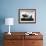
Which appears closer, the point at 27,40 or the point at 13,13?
the point at 27,40

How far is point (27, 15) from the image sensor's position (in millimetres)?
4613

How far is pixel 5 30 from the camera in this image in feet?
15.1

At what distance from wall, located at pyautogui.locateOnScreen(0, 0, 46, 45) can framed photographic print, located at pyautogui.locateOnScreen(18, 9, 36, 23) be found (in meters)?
0.14

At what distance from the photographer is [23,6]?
4.59 m

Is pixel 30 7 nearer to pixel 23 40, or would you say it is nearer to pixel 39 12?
pixel 39 12

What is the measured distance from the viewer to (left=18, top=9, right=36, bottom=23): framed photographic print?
460 cm

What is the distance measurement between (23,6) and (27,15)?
35 cm

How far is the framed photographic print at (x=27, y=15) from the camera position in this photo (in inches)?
181

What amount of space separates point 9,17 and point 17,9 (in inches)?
15.7

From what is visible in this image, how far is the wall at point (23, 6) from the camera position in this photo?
4582 millimetres

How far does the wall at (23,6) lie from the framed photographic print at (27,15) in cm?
14

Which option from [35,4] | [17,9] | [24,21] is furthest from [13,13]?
[35,4]

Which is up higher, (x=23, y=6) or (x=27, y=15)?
(x=23, y=6)

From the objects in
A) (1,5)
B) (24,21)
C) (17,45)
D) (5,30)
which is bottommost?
(17,45)
